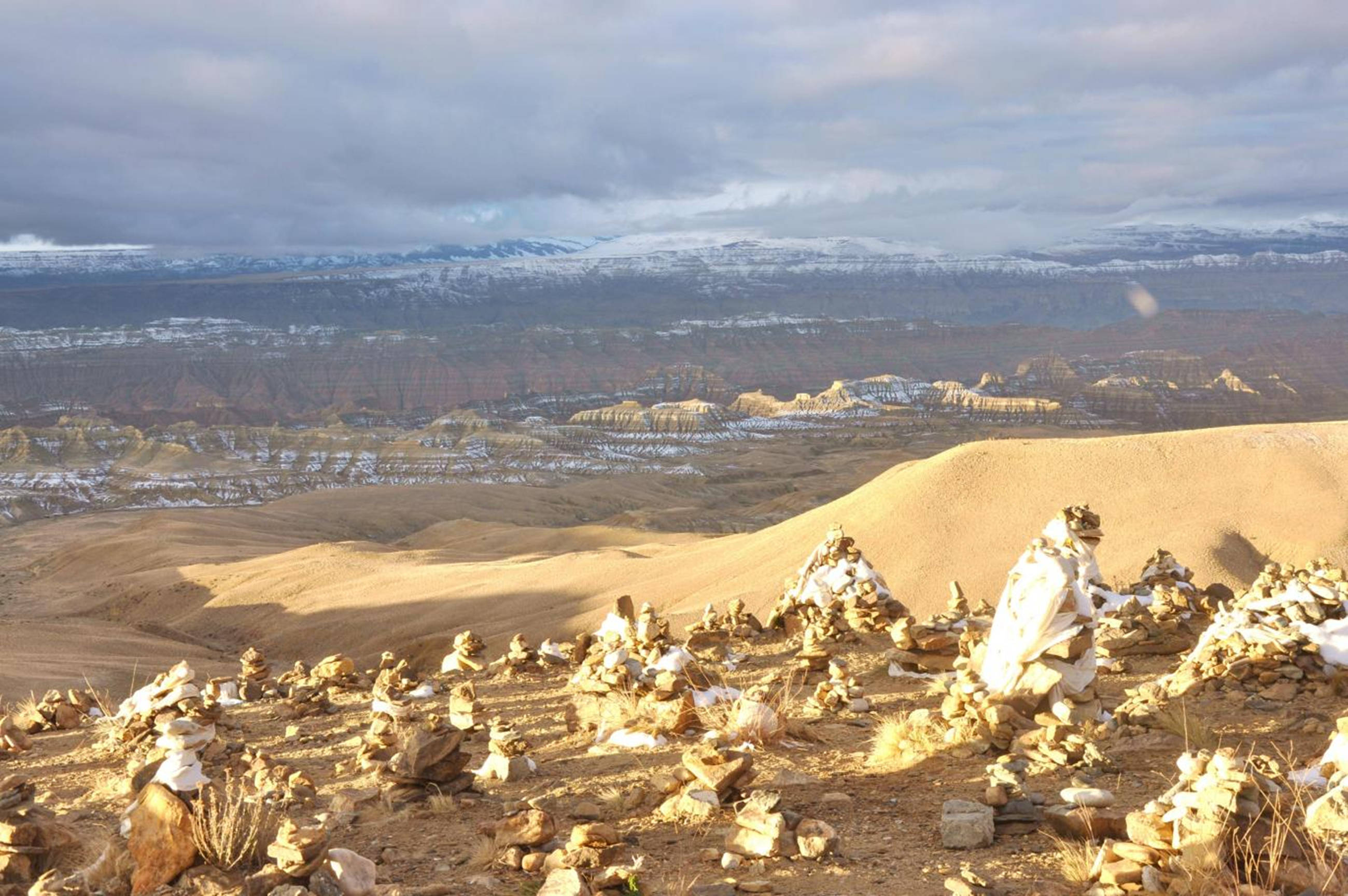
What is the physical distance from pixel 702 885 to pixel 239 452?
338ft

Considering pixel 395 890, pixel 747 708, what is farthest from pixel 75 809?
pixel 747 708

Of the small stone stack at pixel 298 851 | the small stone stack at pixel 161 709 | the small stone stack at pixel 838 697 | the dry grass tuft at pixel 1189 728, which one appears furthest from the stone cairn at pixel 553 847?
the small stone stack at pixel 161 709

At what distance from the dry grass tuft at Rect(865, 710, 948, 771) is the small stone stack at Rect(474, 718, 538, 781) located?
2636 millimetres

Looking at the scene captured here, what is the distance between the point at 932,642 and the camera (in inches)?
489

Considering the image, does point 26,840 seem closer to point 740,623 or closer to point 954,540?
point 740,623

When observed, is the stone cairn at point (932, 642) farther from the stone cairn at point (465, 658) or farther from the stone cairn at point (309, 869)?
the stone cairn at point (309, 869)

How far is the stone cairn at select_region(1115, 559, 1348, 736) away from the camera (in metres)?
9.65

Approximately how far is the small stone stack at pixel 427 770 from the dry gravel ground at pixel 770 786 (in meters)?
0.21

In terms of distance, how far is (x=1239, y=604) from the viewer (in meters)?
11.3

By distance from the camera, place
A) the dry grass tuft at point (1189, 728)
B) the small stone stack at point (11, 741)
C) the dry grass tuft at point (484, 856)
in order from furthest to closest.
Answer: the small stone stack at point (11, 741) < the dry grass tuft at point (1189, 728) < the dry grass tuft at point (484, 856)

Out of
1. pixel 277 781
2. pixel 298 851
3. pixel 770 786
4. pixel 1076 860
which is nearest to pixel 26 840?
pixel 298 851

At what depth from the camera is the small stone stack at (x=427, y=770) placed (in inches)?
321

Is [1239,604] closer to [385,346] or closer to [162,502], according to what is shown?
[162,502]

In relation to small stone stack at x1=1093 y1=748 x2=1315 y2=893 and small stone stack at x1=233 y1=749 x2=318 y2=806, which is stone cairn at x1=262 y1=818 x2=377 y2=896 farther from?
small stone stack at x1=1093 y1=748 x2=1315 y2=893
